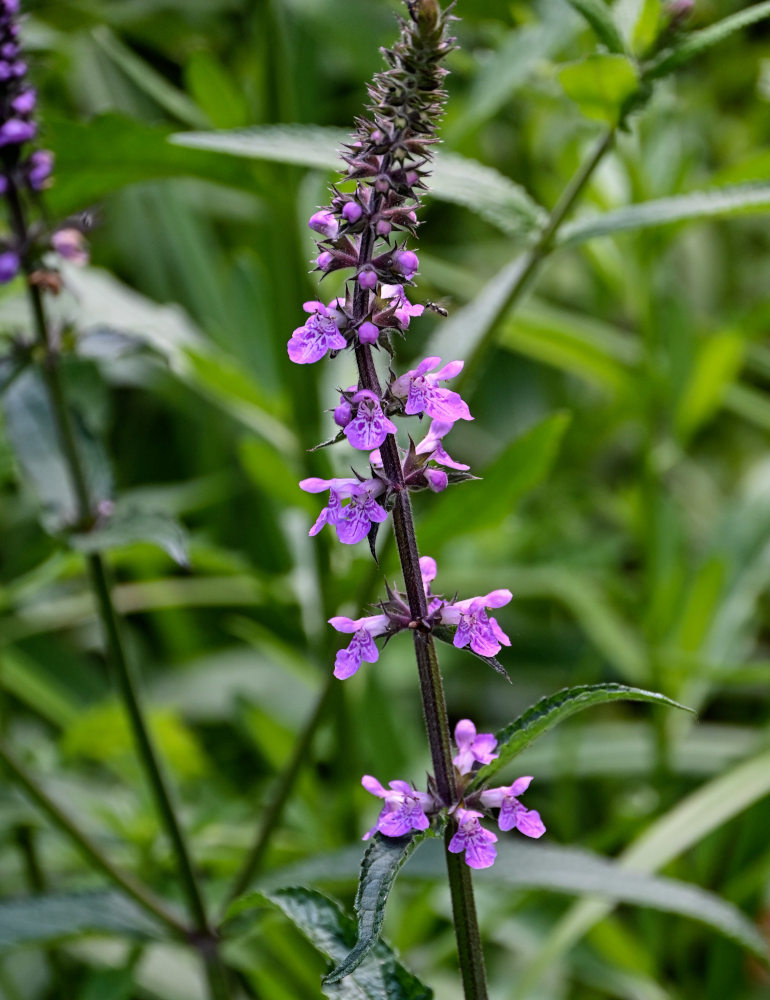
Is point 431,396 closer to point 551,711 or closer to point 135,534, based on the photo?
point 551,711

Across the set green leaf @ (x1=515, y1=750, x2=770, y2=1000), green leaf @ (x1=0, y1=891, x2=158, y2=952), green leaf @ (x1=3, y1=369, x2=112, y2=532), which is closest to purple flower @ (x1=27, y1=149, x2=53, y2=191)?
green leaf @ (x1=3, y1=369, x2=112, y2=532)

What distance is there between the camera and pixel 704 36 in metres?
1.24

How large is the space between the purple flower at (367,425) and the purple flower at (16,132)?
0.77 metres

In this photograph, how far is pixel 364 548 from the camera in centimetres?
186

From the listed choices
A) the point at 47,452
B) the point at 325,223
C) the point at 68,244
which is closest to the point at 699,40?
the point at 325,223

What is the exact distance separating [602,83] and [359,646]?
0.78m

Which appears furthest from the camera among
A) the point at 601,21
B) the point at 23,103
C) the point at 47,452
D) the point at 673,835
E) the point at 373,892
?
the point at 673,835

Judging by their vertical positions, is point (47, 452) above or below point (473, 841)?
above

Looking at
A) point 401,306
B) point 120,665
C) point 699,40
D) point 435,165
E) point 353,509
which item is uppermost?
point 435,165

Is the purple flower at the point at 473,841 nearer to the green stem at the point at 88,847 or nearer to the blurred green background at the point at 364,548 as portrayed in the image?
the blurred green background at the point at 364,548

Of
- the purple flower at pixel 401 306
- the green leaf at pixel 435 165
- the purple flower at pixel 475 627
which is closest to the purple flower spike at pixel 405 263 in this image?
the purple flower at pixel 401 306

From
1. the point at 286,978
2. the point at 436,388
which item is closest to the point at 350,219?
the point at 436,388

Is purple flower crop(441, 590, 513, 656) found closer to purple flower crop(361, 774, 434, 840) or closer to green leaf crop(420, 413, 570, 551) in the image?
purple flower crop(361, 774, 434, 840)

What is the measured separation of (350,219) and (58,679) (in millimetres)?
2165
